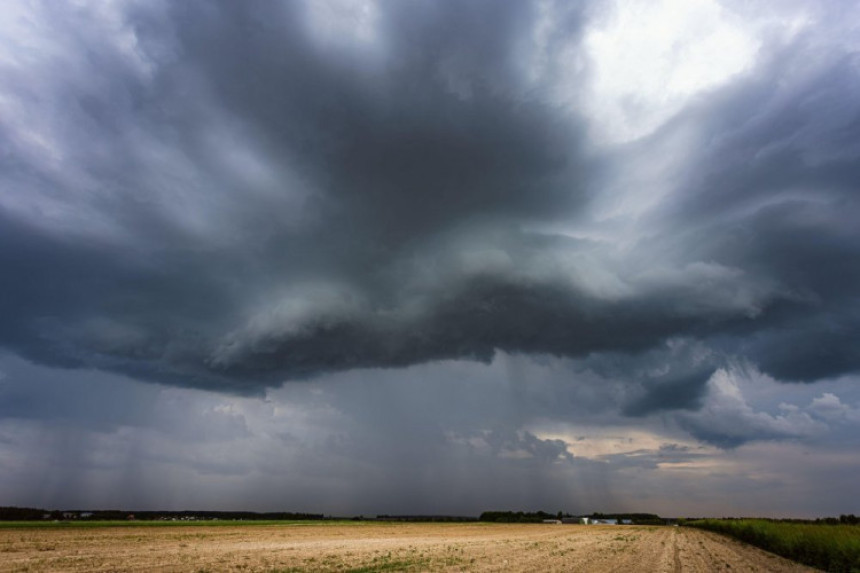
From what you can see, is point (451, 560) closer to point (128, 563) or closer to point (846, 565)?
point (128, 563)

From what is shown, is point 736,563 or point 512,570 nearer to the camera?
point 512,570

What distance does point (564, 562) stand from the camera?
45.8 meters

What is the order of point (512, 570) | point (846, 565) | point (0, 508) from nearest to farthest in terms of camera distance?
point (512, 570)
point (846, 565)
point (0, 508)

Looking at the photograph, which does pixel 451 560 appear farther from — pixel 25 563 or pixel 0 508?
pixel 0 508

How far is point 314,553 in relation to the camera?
53000 mm

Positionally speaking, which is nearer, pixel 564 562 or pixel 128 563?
pixel 128 563

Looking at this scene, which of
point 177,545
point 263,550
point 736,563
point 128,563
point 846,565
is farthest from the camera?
point 177,545

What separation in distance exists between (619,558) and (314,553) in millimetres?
28667

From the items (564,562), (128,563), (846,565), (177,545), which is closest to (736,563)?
(846,565)

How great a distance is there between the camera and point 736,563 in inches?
1996

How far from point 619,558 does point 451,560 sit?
17.1 meters

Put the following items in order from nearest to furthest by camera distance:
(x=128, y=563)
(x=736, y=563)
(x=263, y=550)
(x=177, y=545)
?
(x=128, y=563) < (x=736, y=563) < (x=263, y=550) < (x=177, y=545)

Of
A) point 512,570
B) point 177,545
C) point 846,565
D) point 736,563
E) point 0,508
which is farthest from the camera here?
point 0,508

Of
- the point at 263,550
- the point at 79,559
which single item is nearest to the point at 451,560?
the point at 263,550
